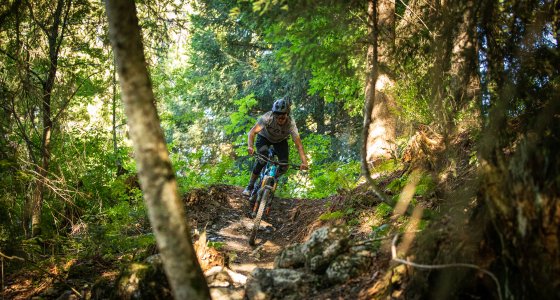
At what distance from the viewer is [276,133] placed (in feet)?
27.3

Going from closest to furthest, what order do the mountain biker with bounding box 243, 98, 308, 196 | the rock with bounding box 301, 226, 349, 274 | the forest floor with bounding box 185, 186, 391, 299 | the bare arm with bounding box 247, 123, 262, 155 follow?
1. the forest floor with bounding box 185, 186, 391, 299
2. the rock with bounding box 301, 226, 349, 274
3. the mountain biker with bounding box 243, 98, 308, 196
4. the bare arm with bounding box 247, 123, 262, 155

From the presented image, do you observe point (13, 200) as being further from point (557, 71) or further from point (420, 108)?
point (557, 71)

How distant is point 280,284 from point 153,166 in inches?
81.5

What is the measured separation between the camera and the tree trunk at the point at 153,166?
2.95m

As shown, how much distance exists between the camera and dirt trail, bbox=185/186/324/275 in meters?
6.87

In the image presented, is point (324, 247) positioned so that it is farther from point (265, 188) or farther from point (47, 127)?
point (47, 127)

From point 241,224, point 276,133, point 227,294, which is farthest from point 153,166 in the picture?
point 241,224

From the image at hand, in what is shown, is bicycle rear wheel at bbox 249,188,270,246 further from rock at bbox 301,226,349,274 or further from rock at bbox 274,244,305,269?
rock at bbox 301,226,349,274

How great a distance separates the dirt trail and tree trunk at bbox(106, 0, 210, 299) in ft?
8.83

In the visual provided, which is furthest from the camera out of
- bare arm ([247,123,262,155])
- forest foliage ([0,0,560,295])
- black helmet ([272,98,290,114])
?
bare arm ([247,123,262,155])

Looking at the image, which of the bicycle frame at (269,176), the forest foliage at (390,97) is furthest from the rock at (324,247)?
the bicycle frame at (269,176)

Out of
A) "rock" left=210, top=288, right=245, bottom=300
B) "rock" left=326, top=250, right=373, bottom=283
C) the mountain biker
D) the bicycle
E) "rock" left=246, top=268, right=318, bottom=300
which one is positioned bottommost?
"rock" left=210, top=288, right=245, bottom=300

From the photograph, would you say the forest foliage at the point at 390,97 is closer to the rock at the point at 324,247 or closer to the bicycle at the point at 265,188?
the bicycle at the point at 265,188

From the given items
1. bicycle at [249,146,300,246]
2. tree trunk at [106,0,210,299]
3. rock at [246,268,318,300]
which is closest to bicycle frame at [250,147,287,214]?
bicycle at [249,146,300,246]
